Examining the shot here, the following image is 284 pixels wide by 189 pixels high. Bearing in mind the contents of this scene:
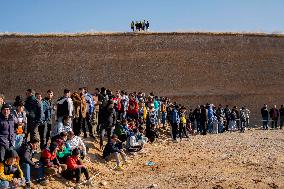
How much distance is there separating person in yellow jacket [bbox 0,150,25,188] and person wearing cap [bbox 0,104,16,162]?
0.65 ft

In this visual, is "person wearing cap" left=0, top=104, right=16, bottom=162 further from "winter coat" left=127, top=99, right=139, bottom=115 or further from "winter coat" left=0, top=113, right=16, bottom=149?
"winter coat" left=127, top=99, right=139, bottom=115

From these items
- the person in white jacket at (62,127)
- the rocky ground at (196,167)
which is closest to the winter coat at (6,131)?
the rocky ground at (196,167)

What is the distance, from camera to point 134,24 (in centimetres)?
4875

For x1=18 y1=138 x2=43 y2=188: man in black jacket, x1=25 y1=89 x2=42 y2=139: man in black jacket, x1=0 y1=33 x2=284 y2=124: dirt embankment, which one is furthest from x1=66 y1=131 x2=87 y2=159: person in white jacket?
x1=0 y1=33 x2=284 y2=124: dirt embankment

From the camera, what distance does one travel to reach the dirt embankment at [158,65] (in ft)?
138

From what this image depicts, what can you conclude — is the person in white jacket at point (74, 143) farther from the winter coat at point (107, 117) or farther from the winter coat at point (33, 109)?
the winter coat at point (107, 117)

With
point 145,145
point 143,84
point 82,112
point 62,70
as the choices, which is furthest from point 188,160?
point 62,70

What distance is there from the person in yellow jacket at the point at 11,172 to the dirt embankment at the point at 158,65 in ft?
98.8

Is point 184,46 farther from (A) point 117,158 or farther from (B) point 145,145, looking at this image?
(A) point 117,158

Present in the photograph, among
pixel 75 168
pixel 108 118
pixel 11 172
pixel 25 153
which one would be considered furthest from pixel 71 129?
pixel 11 172

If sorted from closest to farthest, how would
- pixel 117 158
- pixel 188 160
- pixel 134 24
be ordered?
pixel 117 158, pixel 188 160, pixel 134 24

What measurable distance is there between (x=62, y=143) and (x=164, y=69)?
106ft

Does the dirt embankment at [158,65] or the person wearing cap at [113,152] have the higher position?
the dirt embankment at [158,65]

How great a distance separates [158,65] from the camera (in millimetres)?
44469
